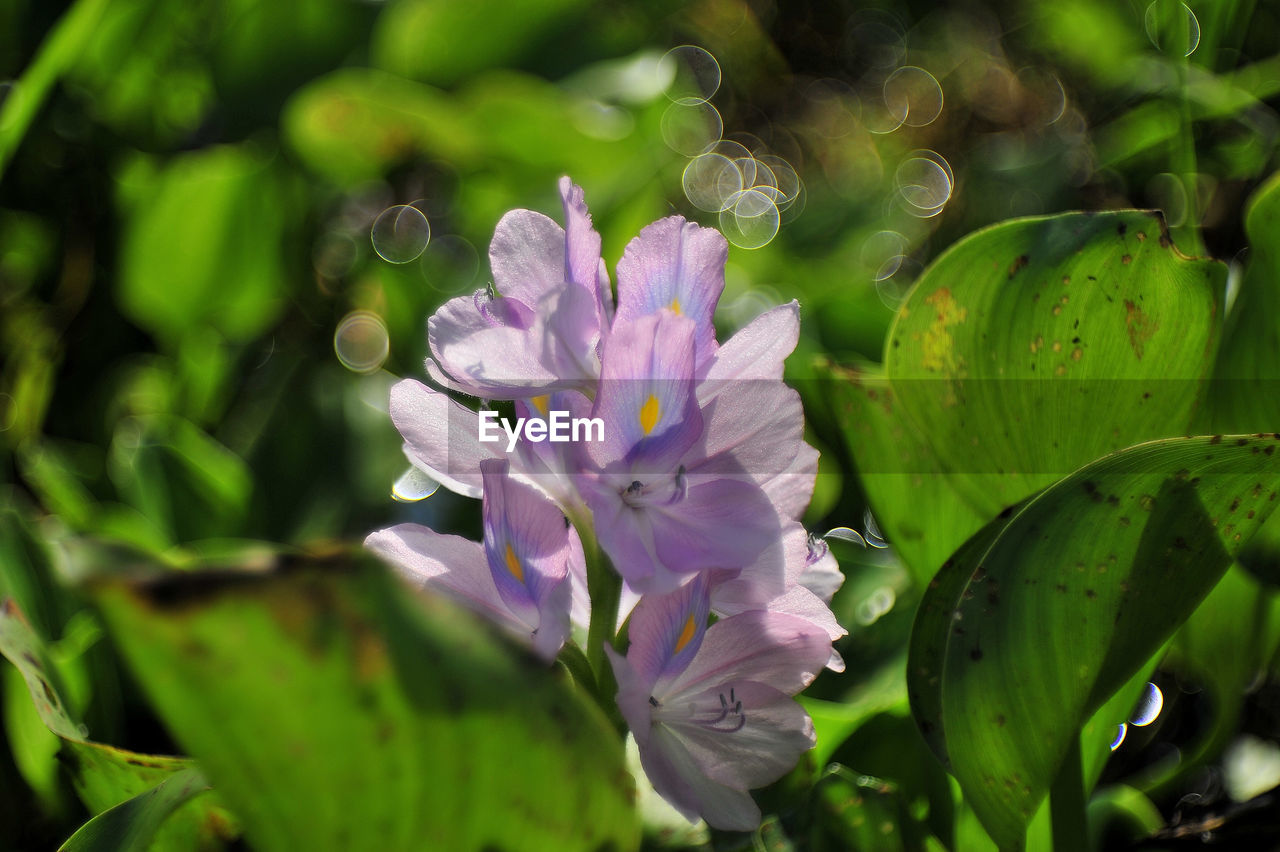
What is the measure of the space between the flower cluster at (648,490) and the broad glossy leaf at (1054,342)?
0.61ft

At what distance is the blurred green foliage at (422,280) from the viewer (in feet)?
2.13

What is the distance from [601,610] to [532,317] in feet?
0.44

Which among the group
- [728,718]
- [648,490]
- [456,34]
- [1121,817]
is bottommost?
[1121,817]

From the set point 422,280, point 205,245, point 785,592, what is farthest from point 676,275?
point 205,245

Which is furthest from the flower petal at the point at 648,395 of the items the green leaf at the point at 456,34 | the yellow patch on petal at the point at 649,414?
the green leaf at the point at 456,34

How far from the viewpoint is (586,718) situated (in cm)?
36

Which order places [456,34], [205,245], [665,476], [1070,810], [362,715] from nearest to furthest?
[362,715] < [665,476] < [1070,810] < [205,245] < [456,34]

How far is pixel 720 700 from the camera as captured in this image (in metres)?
0.46

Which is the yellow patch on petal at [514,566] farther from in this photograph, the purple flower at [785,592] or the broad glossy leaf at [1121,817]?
the broad glossy leaf at [1121,817]

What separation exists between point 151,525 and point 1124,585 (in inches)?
30.8

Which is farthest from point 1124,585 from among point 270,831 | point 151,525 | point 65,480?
point 65,480

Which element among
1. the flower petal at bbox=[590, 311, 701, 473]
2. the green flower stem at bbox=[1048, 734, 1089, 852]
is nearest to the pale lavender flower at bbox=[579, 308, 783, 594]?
the flower petal at bbox=[590, 311, 701, 473]

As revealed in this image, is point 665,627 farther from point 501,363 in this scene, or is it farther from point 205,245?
point 205,245

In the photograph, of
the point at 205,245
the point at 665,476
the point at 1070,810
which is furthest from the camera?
the point at 205,245
